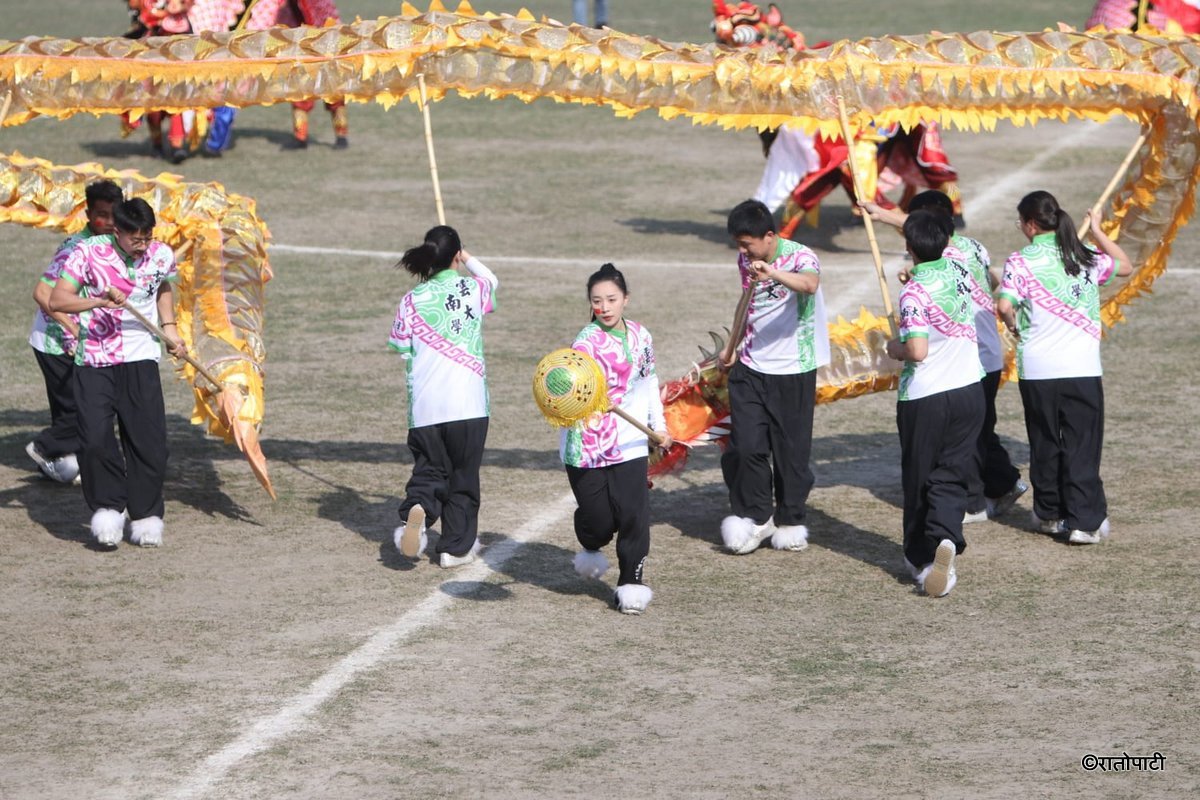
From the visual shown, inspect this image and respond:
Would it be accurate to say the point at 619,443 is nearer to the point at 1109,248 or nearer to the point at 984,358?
the point at 984,358

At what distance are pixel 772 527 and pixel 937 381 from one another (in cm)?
112

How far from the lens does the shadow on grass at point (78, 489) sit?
8797mm

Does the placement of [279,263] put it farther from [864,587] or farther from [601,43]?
[864,587]

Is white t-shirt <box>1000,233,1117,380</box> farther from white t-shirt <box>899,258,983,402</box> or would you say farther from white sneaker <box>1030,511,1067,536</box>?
white sneaker <box>1030,511,1067,536</box>

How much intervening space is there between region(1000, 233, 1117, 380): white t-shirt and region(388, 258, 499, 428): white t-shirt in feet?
7.86

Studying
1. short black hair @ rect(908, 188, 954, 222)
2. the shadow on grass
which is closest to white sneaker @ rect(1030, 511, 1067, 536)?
short black hair @ rect(908, 188, 954, 222)

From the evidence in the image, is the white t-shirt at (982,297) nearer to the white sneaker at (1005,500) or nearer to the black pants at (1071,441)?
the black pants at (1071,441)

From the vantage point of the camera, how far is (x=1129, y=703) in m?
6.39

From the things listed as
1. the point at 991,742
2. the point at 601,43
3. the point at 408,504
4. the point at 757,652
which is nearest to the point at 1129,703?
the point at 991,742

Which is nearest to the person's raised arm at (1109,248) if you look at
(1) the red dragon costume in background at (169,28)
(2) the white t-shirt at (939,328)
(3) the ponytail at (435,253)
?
(2) the white t-shirt at (939,328)

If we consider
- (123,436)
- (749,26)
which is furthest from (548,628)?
(749,26)

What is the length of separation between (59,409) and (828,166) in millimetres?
7753

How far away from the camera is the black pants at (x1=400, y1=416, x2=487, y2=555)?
314 inches

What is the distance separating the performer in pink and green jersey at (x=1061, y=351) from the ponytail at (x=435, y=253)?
2452 mm
